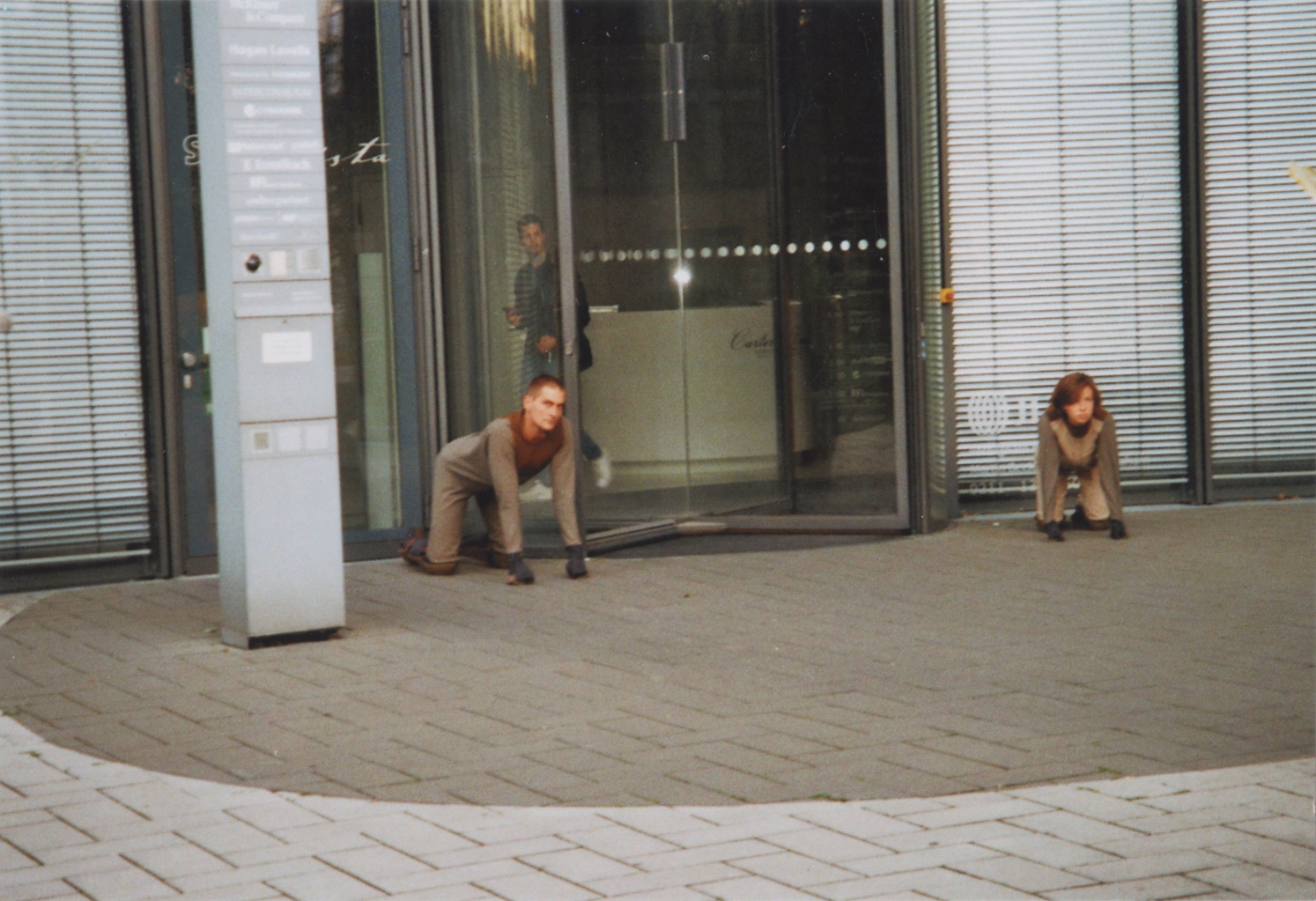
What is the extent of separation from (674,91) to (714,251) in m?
1.00

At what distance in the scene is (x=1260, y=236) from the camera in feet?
33.7

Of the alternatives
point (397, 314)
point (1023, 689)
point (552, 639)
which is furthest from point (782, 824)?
point (397, 314)

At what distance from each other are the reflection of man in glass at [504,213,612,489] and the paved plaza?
1.29 meters

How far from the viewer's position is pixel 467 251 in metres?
9.27

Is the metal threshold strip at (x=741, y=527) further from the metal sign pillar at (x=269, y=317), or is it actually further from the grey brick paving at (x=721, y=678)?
the metal sign pillar at (x=269, y=317)

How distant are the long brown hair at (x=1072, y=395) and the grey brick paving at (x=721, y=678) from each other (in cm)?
73

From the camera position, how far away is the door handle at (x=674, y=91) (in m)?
9.74

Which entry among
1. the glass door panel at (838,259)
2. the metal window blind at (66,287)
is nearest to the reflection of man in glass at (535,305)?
the glass door panel at (838,259)

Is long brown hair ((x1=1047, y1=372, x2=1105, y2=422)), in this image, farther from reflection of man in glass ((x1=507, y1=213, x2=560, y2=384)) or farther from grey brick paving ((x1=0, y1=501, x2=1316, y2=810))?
reflection of man in glass ((x1=507, y1=213, x2=560, y2=384))

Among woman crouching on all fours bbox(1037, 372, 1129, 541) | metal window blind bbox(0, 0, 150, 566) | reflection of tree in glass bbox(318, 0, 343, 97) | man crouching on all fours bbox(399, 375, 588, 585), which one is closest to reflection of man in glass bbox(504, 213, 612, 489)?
man crouching on all fours bbox(399, 375, 588, 585)

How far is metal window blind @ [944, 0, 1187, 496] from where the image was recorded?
9.91 m

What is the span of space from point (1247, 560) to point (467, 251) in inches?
176

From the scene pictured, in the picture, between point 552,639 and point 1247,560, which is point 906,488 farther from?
point 552,639

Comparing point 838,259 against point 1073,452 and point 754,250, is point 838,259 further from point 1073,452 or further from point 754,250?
point 1073,452
